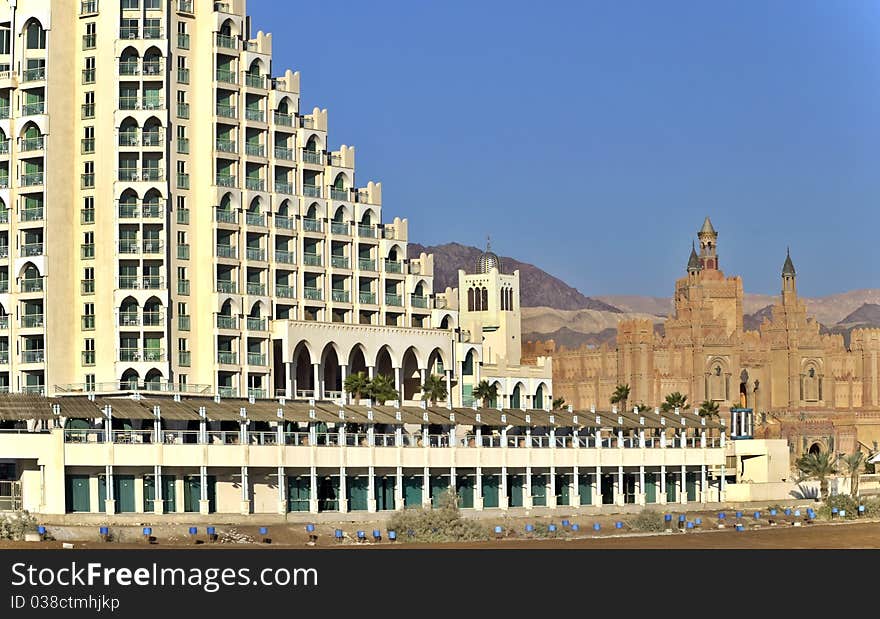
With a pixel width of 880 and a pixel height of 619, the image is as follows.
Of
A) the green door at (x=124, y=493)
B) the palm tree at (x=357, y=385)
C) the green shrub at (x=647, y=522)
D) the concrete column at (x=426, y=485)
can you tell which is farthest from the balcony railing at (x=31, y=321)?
the green shrub at (x=647, y=522)

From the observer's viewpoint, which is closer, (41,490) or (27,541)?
(27,541)

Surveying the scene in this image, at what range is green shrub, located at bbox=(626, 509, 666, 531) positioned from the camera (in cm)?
13288

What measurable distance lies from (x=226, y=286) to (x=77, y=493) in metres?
30.3

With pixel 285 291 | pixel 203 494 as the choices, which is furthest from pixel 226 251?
pixel 203 494

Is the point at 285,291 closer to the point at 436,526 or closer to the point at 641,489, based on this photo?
the point at 641,489

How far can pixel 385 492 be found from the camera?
13675cm

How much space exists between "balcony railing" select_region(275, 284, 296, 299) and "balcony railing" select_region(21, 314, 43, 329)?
17.9 meters

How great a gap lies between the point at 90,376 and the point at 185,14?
87.6 feet

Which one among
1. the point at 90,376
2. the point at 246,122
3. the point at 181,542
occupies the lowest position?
the point at 181,542

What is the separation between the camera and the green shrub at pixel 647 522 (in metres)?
133

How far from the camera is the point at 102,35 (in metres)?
147
